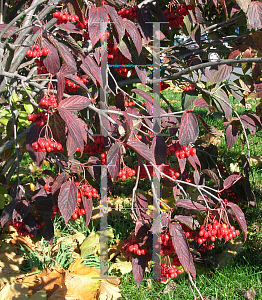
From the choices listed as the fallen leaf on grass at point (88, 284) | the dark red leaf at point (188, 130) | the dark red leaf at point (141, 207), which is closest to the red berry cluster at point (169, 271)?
the dark red leaf at point (141, 207)

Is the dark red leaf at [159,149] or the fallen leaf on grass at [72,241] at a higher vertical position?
the dark red leaf at [159,149]

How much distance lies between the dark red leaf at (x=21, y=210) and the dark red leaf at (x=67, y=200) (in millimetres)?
397

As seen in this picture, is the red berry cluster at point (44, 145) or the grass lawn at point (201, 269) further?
the grass lawn at point (201, 269)

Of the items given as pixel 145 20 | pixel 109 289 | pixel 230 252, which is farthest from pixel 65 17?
pixel 230 252

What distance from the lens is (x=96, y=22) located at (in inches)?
45.6

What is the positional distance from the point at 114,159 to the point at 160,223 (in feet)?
0.97

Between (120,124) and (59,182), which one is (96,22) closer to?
(120,124)

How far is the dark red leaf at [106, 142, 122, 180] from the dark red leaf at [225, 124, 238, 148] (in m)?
0.96

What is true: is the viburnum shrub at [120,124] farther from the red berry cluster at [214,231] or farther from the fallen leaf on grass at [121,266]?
the fallen leaf on grass at [121,266]

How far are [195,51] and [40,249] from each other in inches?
67.5

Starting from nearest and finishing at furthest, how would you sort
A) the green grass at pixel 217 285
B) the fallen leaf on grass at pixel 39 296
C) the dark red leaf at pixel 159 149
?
the dark red leaf at pixel 159 149, the fallen leaf on grass at pixel 39 296, the green grass at pixel 217 285

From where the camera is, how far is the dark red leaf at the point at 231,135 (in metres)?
1.85

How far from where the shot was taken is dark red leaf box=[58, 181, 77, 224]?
3.83ft

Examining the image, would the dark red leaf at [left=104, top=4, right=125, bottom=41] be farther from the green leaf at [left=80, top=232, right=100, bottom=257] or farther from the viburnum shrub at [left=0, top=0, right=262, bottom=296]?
the green leaf at [left=80, top=232, right=100, bottom=257]
